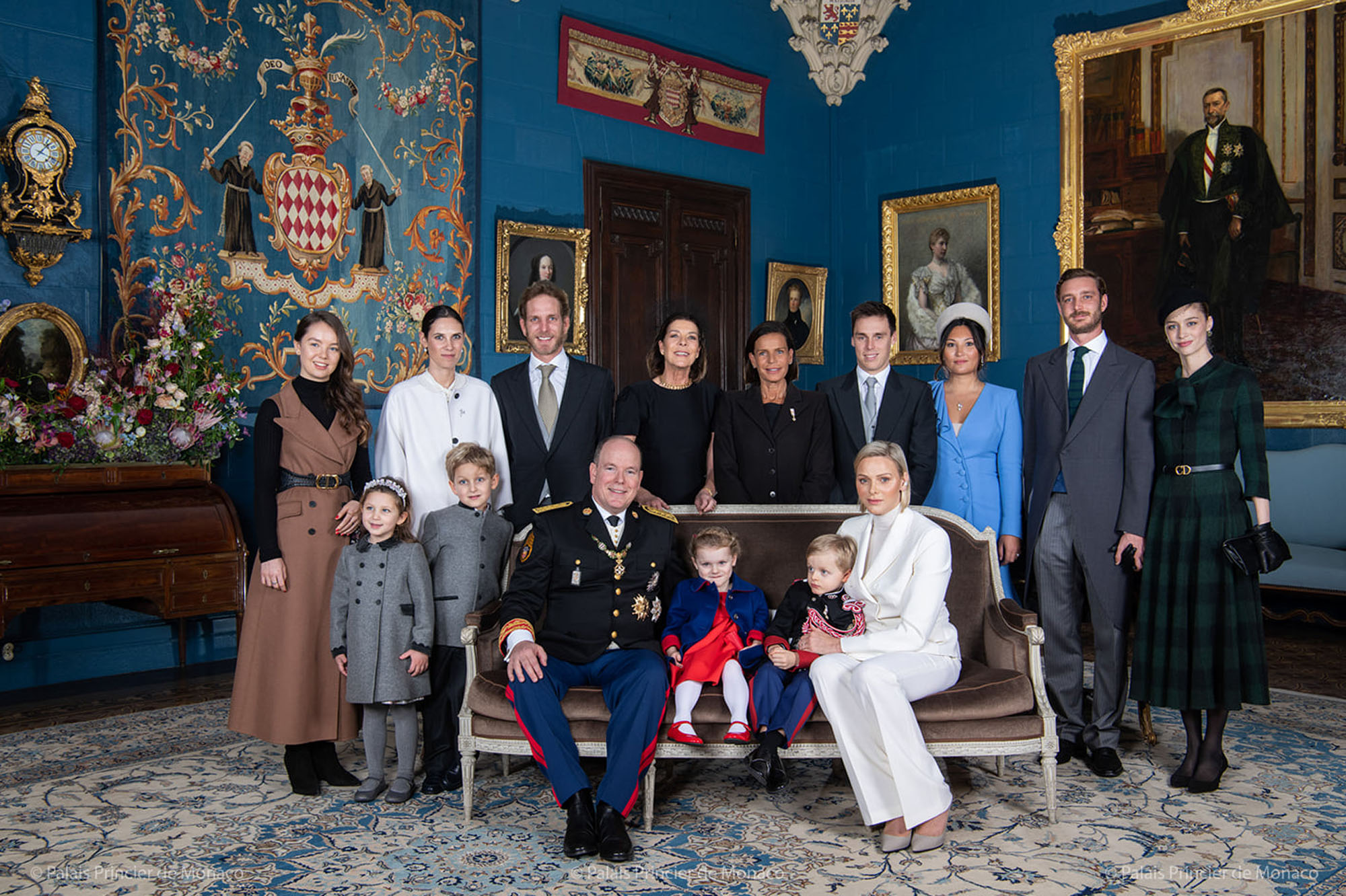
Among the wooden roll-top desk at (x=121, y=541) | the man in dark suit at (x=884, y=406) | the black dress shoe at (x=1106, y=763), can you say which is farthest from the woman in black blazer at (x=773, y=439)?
the wooden roll-top desk at (x=121, y=541)

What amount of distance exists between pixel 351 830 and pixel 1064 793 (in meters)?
2.47

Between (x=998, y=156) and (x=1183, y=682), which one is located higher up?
(x=998, y=156)

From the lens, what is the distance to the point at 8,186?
5.21 meters

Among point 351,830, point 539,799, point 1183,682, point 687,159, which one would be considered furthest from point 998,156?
point 351,830

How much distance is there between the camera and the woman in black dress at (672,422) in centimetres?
435

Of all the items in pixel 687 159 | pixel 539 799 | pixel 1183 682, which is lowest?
pixel 539 799

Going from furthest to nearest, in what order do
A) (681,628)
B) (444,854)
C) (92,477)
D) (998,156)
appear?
(998,156) → (92,477) → (681,628) → (444,854)

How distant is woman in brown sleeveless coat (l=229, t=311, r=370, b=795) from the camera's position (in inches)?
145

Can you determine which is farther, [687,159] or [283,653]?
[687,159]

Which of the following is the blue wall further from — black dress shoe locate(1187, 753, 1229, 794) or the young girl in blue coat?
black dress shoe locate(1187, 753, 1229, 794)

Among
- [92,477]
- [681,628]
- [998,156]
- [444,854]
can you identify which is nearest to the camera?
[444,854]

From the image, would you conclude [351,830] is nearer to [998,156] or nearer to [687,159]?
[687,159]

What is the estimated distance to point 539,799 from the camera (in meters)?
3.70

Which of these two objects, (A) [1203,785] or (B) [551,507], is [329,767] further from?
(A) [1203,785]
